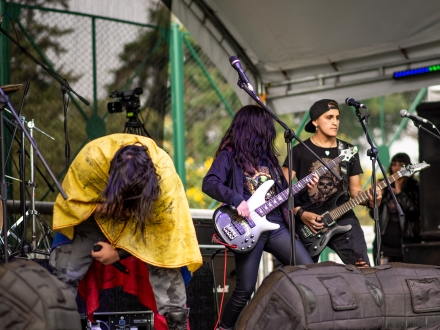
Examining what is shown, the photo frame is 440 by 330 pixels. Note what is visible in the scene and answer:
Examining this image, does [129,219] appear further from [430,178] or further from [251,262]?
[430,178]

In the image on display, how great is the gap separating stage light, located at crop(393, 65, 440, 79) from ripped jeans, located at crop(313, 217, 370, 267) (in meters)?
2.10

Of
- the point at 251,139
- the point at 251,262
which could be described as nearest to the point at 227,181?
the point at 251,139

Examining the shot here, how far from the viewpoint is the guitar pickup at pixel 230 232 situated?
5.05 metres

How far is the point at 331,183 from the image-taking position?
5730 millimetres

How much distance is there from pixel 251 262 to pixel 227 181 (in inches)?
23.8

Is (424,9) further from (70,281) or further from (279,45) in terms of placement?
(70,281)

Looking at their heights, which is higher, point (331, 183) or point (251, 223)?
point (331, 183)

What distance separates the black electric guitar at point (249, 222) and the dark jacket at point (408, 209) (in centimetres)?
343

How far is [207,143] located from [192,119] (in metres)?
0.77

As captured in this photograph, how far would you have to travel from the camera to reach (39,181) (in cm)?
659

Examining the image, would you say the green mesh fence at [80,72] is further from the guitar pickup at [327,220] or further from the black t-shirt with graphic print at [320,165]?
the guitar pickup at [327,220]

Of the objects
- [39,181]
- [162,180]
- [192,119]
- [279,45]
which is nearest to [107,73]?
[39,181]

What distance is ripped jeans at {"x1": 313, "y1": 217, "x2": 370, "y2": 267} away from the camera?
18.1 feet

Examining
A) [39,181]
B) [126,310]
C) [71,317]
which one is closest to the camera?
[71,317]
